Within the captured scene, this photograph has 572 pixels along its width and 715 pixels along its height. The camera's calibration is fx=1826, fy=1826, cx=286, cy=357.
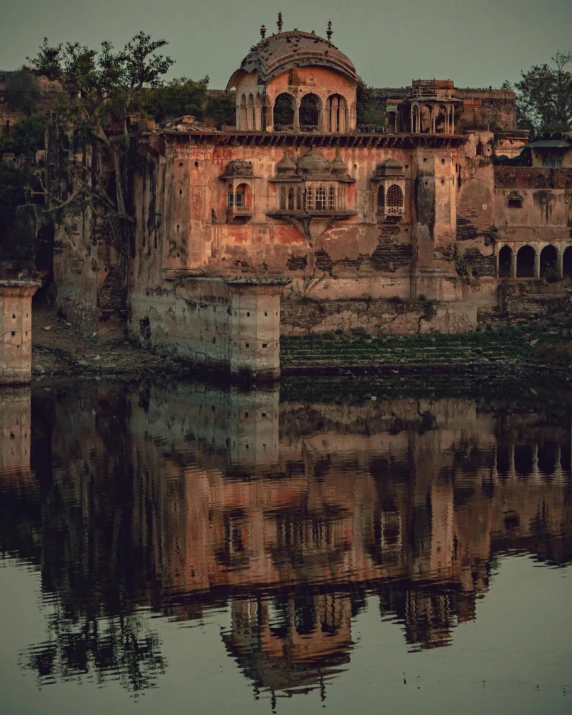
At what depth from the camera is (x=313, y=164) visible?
48438mm

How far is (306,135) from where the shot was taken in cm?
4856

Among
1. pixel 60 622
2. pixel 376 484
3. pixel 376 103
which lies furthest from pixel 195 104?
pixel 60 622

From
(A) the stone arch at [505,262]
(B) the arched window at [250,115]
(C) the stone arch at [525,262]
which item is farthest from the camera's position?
(C) the stone arch at [525,262]

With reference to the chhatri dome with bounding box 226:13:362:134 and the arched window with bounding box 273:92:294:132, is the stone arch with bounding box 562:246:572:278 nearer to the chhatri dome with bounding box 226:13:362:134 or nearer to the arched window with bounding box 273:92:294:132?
the chhatri dome with bounding box 226:13:362:134

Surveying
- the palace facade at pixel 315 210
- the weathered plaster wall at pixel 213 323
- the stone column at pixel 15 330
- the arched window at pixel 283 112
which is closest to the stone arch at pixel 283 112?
the arched window at pixel 283 112

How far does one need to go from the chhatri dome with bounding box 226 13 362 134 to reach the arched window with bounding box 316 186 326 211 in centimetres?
172

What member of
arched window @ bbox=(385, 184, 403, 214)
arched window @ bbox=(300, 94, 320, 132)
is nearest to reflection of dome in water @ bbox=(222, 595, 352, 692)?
arched window @ bbox=(385, 184, 403, 214)

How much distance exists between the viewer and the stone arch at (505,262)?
5275 cm

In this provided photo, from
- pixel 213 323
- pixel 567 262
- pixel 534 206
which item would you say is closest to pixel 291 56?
pixel 213 323

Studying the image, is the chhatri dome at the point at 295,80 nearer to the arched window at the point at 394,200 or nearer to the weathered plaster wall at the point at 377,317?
the arched window at the point at 394,200

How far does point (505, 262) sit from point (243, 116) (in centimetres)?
927

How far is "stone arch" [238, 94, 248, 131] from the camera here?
4916 centimetres

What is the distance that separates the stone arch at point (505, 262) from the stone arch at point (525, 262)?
1.23ft

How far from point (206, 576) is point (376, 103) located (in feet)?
153
